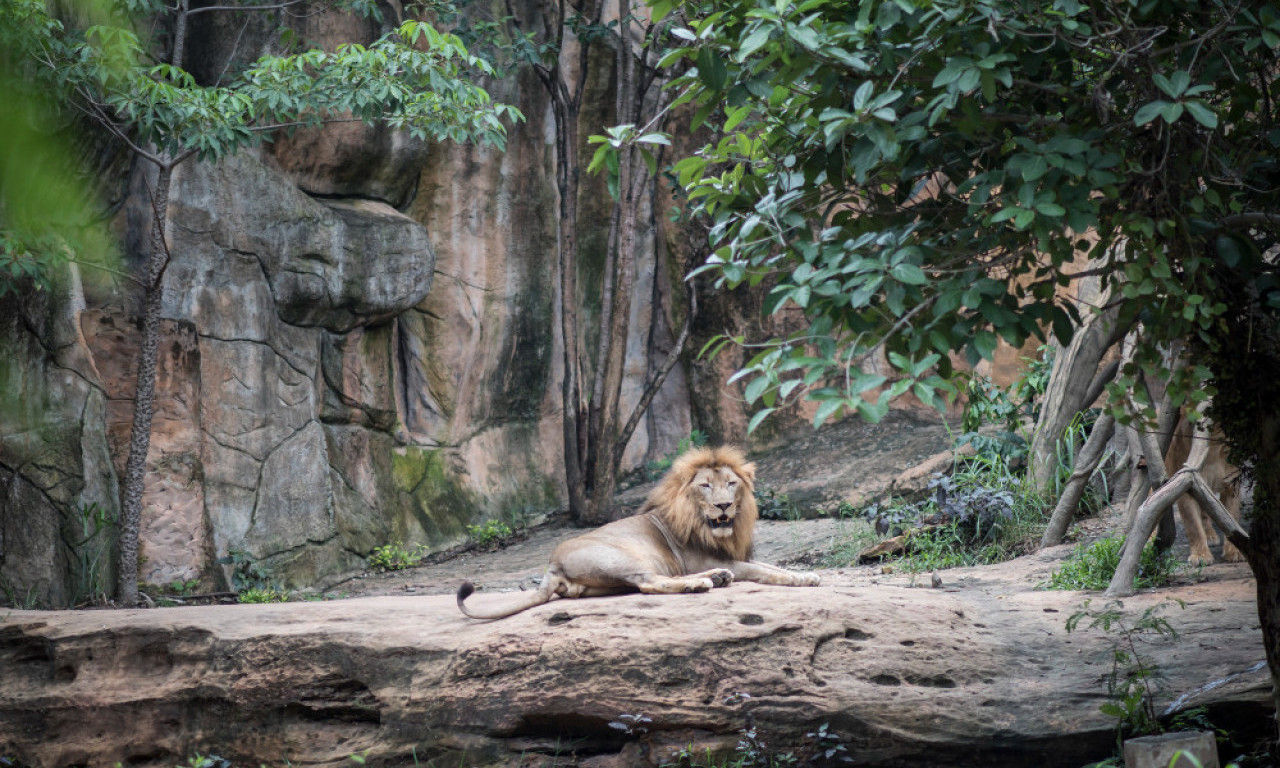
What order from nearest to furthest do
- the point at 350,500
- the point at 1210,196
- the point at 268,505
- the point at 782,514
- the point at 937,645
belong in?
the point at 1210,196
the point at 937,645
the point at 268,505
the point at 350,500
the point at 782,514

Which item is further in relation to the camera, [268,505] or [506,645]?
[268,505]

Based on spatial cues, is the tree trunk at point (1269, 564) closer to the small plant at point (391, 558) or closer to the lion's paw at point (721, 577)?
the lion's paw at point (721, 577)

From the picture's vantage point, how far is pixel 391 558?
10297mm

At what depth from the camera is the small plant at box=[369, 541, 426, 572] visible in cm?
1021

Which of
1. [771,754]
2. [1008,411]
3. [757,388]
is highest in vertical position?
[757,388]

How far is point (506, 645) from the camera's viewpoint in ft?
16.1

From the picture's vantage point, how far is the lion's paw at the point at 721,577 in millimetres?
5617

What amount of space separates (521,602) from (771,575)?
1380mm

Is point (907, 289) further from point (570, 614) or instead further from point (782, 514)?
point (782, 514)

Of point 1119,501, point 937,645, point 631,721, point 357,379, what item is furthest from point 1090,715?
point 357,379

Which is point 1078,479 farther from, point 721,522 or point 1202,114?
point 1202,114

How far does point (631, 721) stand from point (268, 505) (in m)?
5.70

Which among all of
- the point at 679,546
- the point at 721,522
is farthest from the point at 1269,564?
the point at 679,546

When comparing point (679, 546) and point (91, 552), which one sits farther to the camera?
point (91, 552)
